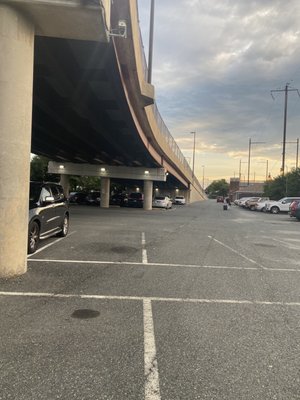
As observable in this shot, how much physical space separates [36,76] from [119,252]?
7.32m

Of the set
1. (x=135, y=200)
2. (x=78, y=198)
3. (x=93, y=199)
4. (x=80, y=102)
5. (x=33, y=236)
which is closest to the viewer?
(x=33, y=236)

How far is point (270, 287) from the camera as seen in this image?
7.64 metres

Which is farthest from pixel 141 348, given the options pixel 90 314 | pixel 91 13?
pixel 91 13

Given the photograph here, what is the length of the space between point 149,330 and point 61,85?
12470mm

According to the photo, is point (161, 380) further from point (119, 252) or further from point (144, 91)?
point (144, 91)

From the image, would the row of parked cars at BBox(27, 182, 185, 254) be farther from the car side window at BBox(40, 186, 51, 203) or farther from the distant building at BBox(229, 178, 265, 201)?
the distant building at BBox(229, 178, 265, 201)

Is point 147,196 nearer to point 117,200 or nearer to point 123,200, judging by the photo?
point 123,200

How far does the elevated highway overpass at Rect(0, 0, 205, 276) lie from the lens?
23.9 feet

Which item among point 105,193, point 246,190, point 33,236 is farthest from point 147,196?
point 246,190

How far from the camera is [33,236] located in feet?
33.9

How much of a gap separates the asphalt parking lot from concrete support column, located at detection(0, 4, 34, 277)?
0.66 metres

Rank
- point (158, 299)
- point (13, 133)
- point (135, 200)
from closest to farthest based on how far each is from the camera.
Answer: point (158, 299)
point (13, 133)
point (135, 200)

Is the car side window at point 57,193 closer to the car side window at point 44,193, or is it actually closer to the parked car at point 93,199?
the car side window at point 44,193

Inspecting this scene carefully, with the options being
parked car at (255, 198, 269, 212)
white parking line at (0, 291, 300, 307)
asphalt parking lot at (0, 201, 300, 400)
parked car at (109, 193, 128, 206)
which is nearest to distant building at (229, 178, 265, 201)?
parked car at (255, 198, 269, 212)
